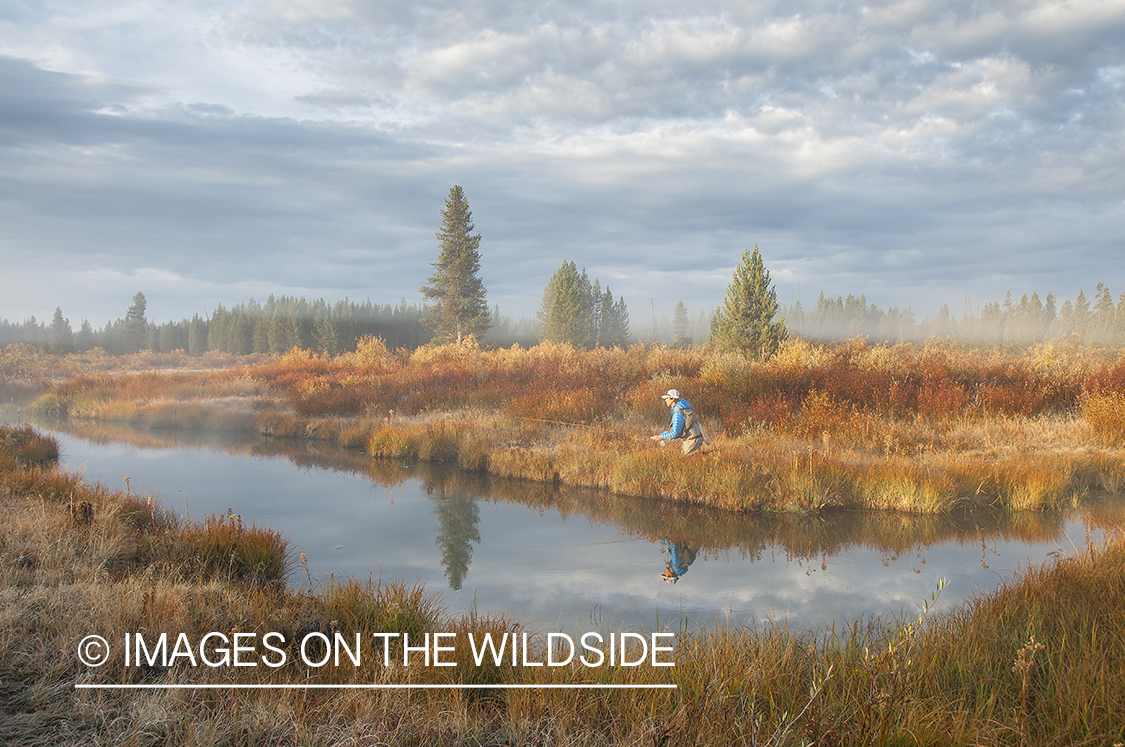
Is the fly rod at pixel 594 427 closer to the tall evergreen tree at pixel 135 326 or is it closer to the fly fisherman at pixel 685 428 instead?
the fly fisherman at pixel 685 428

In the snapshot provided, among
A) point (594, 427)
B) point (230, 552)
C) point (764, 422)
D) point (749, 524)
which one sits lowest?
point (749, 524)

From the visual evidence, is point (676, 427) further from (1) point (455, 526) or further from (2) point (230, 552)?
(2) point (230, 552)

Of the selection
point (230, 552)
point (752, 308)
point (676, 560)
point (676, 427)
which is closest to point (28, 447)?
point (230, 552)

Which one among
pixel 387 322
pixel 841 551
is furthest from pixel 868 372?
pixel 387 322

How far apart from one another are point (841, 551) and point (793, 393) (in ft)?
24.4

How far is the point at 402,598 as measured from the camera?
5.11 meters

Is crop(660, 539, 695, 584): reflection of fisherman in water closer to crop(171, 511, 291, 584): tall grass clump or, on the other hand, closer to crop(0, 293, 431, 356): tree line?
crop(171, 511, 291, 584): tall grass clump

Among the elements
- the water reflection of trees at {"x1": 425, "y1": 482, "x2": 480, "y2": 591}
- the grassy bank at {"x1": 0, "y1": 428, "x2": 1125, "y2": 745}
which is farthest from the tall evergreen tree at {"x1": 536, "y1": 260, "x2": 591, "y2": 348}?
the grassy bank at {"x1": 0, "y1": 428, "x2": 1125, "y2": 745}

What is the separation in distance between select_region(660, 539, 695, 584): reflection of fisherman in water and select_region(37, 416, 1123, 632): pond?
0.09 feet

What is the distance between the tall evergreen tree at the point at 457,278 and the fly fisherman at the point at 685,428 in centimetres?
3452

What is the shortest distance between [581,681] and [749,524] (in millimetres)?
6580

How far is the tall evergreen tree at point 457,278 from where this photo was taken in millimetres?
45875

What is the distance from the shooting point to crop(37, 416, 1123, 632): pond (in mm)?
6715

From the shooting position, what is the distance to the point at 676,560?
8.28 m
